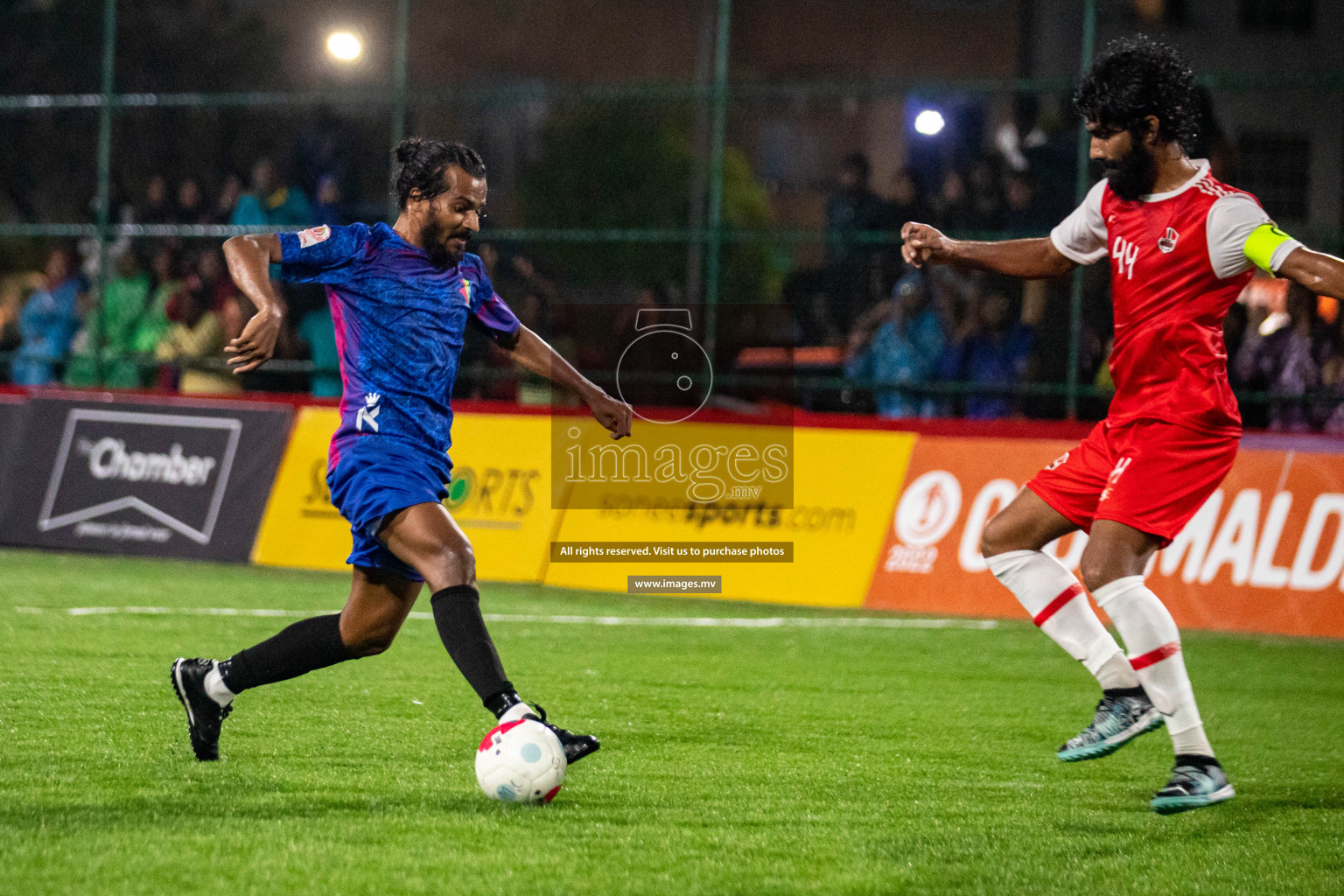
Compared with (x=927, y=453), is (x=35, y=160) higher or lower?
higher

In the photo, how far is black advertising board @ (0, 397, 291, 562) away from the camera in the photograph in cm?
1243

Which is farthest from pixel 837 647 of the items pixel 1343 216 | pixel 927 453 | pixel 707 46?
pixel 707 46

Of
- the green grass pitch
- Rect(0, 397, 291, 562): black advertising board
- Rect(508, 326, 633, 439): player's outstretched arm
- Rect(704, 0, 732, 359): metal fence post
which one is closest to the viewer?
the green grass pitch

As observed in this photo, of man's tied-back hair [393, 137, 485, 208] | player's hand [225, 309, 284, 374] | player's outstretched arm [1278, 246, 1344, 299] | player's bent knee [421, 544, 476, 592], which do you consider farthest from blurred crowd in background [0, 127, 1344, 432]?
player's hand [225, 309, 284, 374]

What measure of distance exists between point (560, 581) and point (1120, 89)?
22.8 feet

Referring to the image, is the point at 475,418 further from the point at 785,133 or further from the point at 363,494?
the point at 785,133

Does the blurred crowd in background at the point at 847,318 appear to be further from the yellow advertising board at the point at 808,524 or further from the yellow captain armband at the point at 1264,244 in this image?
the yellow captain armband at the point at 1264,244

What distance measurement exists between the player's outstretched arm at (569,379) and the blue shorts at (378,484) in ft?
2.14

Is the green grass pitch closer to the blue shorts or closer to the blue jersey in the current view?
the blue shorts

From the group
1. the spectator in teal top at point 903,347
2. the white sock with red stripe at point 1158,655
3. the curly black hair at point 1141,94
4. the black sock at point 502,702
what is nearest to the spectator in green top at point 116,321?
the spectator in teal top at point 903,347

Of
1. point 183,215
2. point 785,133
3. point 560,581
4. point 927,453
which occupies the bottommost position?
point 560,581

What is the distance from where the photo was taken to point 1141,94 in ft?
17.3

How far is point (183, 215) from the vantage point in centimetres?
1521

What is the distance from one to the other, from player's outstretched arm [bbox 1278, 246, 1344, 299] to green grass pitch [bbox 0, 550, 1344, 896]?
5.37ft
